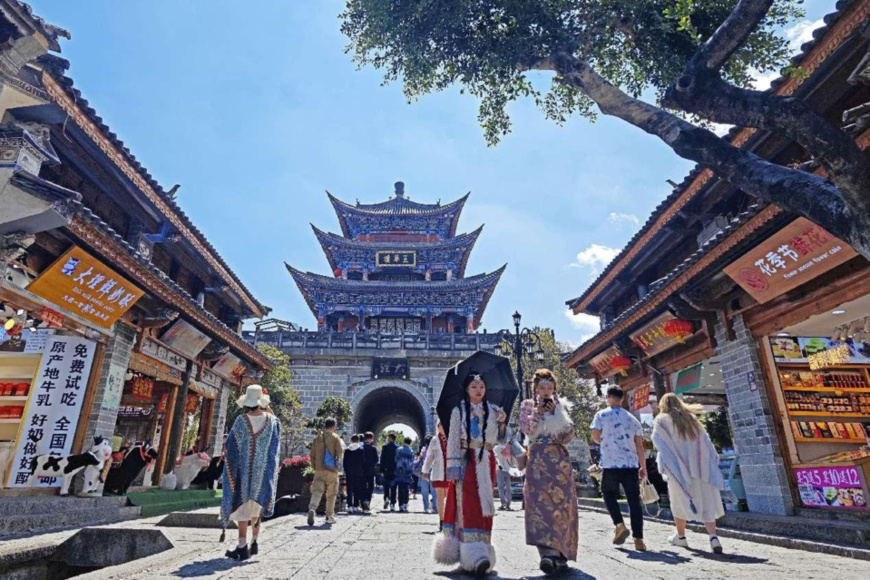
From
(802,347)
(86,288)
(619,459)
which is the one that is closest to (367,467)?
(86,288)

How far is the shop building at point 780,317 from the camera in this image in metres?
5.67

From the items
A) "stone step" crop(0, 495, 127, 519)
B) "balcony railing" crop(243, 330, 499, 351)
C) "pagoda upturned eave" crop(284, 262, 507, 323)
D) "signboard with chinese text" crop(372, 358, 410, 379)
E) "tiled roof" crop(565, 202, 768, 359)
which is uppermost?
"pagoda upturned eave" crop(284, 262, 507, 323)

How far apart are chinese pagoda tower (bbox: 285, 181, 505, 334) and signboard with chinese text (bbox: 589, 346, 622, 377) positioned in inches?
583

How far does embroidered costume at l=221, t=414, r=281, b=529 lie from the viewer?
13.6 feet

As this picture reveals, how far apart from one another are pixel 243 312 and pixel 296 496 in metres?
8.03

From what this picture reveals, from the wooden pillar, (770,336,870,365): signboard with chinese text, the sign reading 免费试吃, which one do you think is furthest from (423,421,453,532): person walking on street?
the sign reading 免费试吃

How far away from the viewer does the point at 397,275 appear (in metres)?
30.9

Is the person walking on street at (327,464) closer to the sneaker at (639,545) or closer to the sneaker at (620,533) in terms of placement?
the sneaker at (620,533)

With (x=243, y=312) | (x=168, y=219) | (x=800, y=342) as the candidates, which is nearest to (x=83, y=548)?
(x=168, y=219)

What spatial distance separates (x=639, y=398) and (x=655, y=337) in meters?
2.99

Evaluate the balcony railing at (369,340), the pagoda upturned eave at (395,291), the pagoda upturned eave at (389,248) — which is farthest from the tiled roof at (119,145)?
the pagoda upturned eave at (389,248)

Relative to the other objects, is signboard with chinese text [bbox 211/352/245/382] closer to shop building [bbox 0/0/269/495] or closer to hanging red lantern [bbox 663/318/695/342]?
shop building [bbox 0/0/269/495]

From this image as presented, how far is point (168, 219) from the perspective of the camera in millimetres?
9727

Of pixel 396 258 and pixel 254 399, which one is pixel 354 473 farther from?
pixel 396 258
